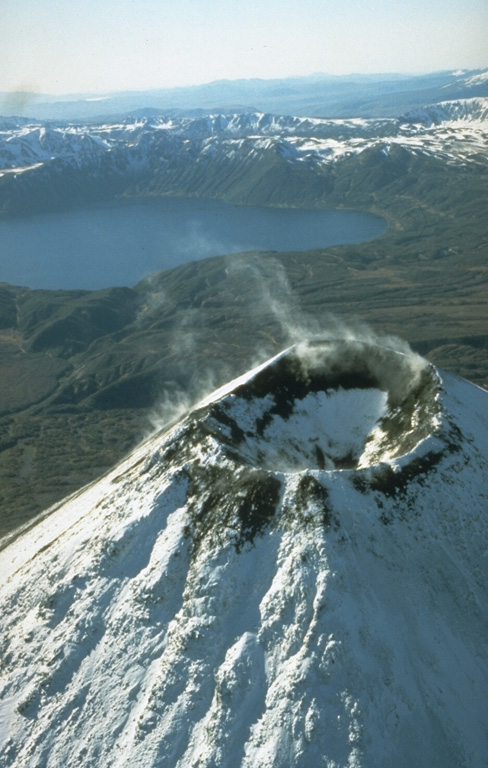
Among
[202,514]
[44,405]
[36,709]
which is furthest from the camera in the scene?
[44,405]

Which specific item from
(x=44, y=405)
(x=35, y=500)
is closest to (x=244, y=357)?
(x=44, y=405)

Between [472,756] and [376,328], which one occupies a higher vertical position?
[472,756]

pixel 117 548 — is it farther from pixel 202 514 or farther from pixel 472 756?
pixel 472 756

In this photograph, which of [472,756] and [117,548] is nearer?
[472,756]

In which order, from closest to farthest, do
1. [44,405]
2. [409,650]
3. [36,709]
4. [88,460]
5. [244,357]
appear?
[409,650] < [36,709] < [88,460] < [44,405] < [244,357]

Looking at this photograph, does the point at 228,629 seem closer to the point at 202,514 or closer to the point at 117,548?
the point at 202,514

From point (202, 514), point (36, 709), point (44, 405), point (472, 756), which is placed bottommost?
point (44, 405)
